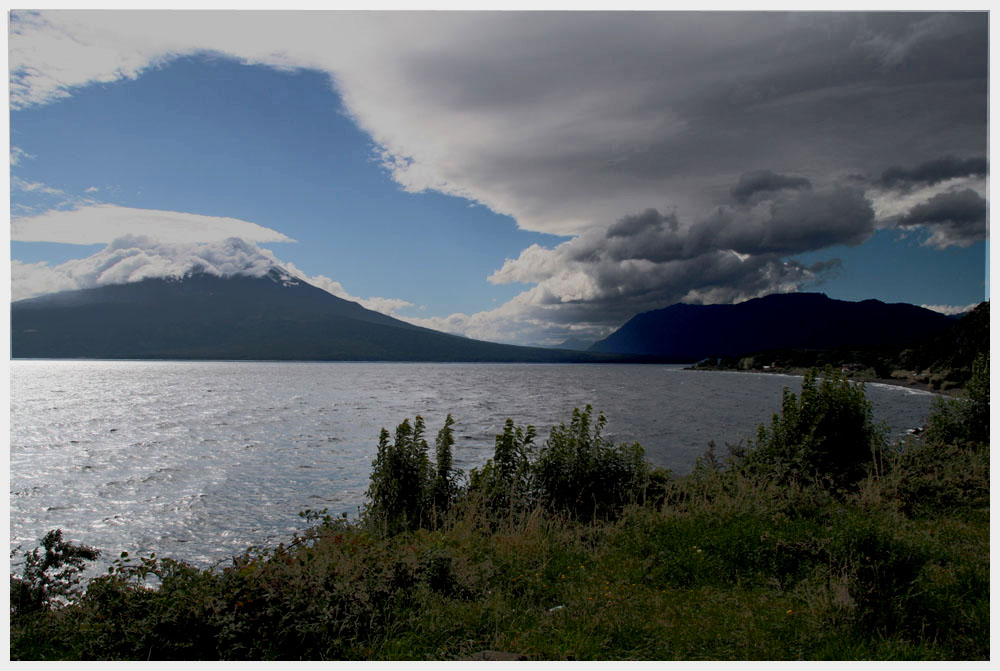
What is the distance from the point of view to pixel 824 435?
14242 mm

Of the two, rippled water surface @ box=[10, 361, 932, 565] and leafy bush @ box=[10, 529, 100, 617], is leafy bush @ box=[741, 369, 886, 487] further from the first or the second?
leafy bush @ box=[10, 529, 100, 617]

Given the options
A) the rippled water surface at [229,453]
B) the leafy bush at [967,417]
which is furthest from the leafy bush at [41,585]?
the leafy bush at [967,417]

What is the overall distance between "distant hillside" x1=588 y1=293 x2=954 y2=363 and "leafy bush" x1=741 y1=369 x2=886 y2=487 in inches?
342

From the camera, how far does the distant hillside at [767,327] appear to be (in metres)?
35.2

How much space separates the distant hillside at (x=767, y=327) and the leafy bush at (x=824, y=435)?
8.69 m

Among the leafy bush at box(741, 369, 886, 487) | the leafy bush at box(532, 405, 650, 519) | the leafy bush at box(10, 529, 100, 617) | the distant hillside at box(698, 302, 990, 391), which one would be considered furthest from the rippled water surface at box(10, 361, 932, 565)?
the leafy bush at box(741, 369, 886, 487)

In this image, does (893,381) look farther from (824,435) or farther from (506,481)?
(506,481)

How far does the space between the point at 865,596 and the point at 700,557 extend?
2.46 m

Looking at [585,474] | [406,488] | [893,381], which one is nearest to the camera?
[406,488]

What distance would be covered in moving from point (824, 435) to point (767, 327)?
8530 cm

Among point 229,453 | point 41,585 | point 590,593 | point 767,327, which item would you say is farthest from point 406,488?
point 767,327

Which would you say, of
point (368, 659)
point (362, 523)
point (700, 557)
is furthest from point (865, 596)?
point (362, 523)

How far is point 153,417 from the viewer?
52.3m

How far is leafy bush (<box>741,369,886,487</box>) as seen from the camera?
44.9ft
